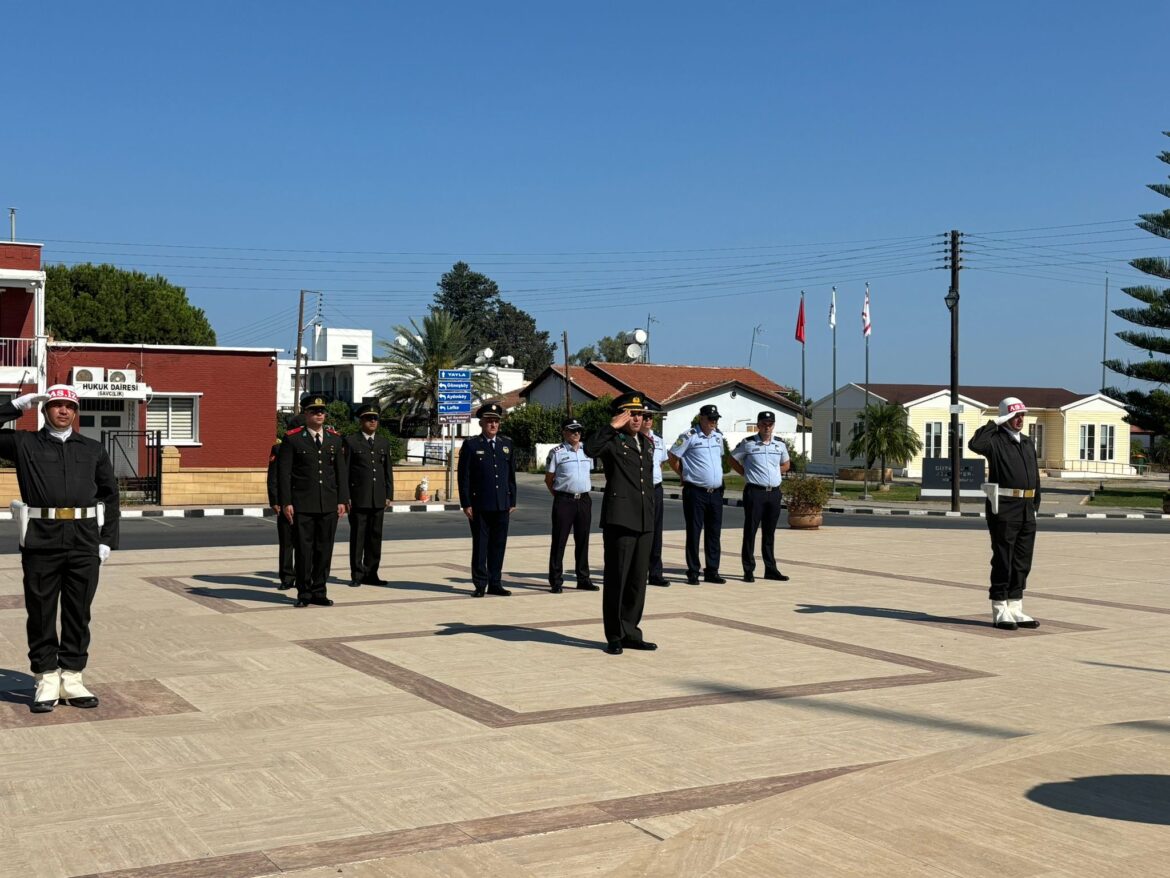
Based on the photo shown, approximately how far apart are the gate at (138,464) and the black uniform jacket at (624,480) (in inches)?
822

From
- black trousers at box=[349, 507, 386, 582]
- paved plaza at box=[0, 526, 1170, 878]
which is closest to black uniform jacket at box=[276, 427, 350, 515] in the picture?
paved plaza at box=[0, 526, 1170, 878]

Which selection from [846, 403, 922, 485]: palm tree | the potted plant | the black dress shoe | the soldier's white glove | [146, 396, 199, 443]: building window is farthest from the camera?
[846, 403, 922, 485]: palm tree

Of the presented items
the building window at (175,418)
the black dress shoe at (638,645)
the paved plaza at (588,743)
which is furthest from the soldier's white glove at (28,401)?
the building window at (175,418)

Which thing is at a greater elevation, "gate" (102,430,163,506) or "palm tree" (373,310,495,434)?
"palm tree" (373,310,495,434)

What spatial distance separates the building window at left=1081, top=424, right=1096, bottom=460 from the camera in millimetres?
65375

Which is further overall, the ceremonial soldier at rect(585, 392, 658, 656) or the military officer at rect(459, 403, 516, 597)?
the military officer at rect(459, 403, 516, 597)

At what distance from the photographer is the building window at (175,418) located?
42.2 m

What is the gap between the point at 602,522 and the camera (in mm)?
10211

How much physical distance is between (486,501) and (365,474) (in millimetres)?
1586

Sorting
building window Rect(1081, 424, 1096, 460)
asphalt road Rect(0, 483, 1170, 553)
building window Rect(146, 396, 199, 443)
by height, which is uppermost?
building window Rect(1081, 424, 1096, 460)

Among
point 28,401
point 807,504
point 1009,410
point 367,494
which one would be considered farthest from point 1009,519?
point 807,504

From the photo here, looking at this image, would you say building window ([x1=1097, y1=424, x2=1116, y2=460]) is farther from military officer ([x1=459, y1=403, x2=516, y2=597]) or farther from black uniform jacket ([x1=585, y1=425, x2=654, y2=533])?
black uniform jacket ([x1=585, y1=425, x2=654, y2=533])

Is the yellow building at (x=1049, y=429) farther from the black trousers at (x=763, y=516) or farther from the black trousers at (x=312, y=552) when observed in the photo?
the black trousers at (x=312, y=552)

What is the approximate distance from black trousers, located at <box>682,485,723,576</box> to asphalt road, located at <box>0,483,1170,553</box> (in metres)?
7.71
